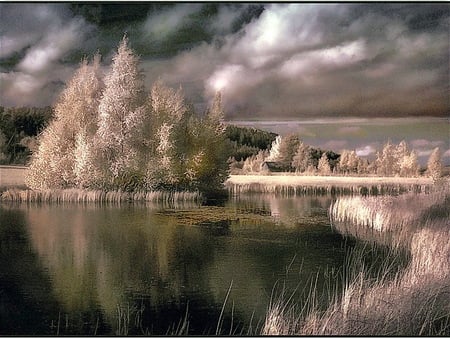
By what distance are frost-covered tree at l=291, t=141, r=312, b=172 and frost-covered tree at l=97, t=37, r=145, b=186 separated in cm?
196

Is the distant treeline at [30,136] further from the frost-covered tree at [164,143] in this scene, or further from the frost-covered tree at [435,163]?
the frost-covered tree at [435,163]

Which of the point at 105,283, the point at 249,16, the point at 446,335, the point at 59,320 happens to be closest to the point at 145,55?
the point at 249,16

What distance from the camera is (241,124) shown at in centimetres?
631

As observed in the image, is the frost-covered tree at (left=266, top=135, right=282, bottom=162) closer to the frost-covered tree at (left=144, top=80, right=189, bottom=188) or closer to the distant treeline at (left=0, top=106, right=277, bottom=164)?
the distant treeline at (left=0, top=106, right=277, bottom=164)

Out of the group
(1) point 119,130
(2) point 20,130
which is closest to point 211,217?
(1) point 119,130

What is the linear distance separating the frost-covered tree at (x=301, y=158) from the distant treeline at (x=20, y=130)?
287 centimetres

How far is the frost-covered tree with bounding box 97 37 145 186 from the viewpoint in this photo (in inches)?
268

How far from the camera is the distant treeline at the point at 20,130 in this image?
6199 millimetres

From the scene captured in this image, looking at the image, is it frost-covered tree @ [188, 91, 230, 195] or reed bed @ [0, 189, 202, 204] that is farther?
reed bed @ [0, 189, 202, 204]

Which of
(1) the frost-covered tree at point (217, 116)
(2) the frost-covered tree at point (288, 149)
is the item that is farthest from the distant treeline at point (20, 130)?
(2) the frost-covered tree at point (288, 149)

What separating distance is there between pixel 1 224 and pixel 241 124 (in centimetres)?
291

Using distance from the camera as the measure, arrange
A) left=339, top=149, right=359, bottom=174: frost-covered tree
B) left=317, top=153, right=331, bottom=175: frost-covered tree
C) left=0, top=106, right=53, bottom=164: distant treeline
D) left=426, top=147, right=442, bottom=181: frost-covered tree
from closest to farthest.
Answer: left=426, top=147, right=442, bottom=181: frost-covered tree
left=0, top=106, right=53, bottom=164: distant treeline
left=339, top=149, right=359, bottom=174: frost-covered tree
left=317, top=153, right=331, bottom=175: frost-covered tree

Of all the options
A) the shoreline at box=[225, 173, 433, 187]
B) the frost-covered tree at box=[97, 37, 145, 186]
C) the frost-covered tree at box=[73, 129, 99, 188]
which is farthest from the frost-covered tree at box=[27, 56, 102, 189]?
the shoreline at box=[225, 173, 433, 187]

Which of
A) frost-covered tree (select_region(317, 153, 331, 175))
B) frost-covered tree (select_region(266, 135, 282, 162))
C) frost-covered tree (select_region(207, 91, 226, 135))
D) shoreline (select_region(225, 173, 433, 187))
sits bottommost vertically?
shoreline (select_region(225, 173, 433, 187))
